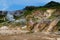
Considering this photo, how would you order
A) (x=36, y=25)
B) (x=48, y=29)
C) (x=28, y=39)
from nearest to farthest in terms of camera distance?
(x=28, y=39) < (x=48, y=29) < (x=36, y=25)

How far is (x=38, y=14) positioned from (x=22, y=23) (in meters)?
11.9


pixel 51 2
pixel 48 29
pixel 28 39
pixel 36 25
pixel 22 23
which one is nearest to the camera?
pixel 28 39

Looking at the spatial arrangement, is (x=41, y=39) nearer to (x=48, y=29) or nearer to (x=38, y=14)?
(x=48, y=29)

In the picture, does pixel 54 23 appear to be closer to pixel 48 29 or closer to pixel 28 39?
pixel 48 29

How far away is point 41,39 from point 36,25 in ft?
78.8

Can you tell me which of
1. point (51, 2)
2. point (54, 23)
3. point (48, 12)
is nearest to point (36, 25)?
point (54, 23)

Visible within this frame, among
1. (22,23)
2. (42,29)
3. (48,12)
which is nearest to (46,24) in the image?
(42,29)

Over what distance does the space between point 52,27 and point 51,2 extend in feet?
172

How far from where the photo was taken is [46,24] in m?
57.5

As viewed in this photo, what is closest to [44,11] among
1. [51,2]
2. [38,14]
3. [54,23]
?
[38,14]

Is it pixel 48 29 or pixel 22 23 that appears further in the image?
pixel 22 23

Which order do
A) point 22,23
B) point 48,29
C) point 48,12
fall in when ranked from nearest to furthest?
1. point 48,29
2. point 22,23
3. point 48,12

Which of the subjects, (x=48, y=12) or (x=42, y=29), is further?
(x=48, y=12)

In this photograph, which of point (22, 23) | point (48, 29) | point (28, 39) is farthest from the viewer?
point (22, 23)
